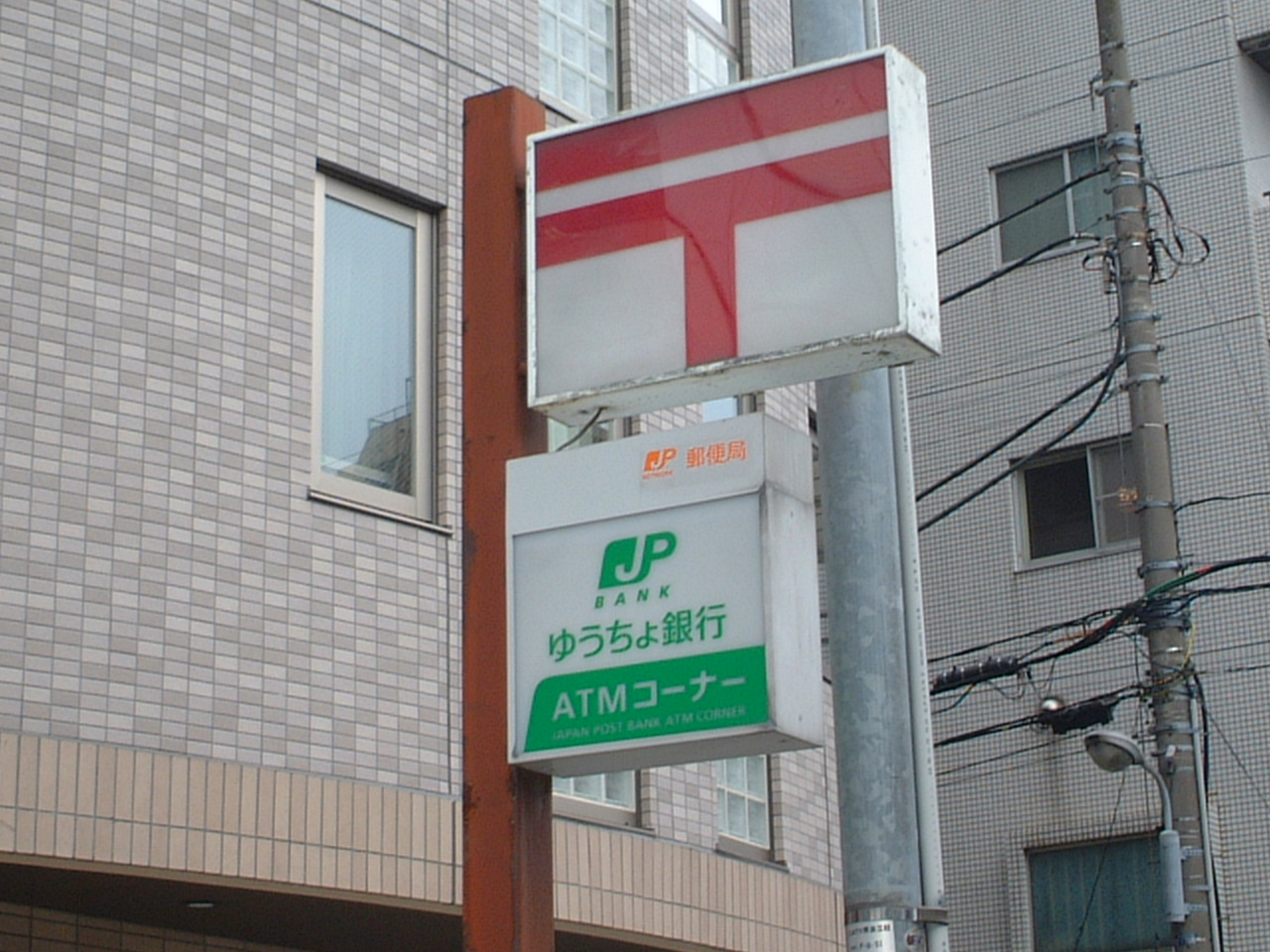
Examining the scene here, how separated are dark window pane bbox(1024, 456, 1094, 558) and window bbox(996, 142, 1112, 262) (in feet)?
8.25

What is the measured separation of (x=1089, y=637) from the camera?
18297 millimetres

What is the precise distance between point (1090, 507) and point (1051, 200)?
11.9 feet

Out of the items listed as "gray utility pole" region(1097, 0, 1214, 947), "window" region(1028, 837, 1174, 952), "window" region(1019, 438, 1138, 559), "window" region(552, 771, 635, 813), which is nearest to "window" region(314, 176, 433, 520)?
"window" region(552, 771, 635, 813)

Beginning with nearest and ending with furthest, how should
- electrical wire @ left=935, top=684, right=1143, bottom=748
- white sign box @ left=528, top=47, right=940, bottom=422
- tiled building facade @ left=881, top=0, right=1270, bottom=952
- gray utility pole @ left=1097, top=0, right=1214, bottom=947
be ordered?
white sign box @ left=528, top=47, right=940, bottom=422 < gray utility pole @ left=1097, top=0, right=1214, bottom=947 < electrical wire @ left=935, top=684, right=1143, bottom=748 < tiled building facade @ left=881, top=0, right=1270, bottom=952

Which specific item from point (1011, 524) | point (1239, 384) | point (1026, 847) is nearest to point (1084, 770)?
point (1026, 847)

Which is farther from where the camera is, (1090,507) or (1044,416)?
(1090,507)

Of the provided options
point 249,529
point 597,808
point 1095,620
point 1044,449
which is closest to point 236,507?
point 249,529

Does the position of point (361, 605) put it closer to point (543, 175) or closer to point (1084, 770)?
point (543, 175)

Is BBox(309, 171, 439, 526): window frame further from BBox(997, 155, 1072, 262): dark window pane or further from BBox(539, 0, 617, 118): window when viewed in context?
BBox(997, 155, 1072, 262): dark window pane

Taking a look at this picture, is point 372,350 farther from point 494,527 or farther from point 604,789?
point 494,527

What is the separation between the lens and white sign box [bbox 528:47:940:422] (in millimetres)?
5629

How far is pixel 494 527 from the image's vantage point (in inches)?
231

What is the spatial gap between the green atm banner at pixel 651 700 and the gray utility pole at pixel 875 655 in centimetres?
76

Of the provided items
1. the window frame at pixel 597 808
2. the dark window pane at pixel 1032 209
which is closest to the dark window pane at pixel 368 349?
the window frame at pixel 597 808
